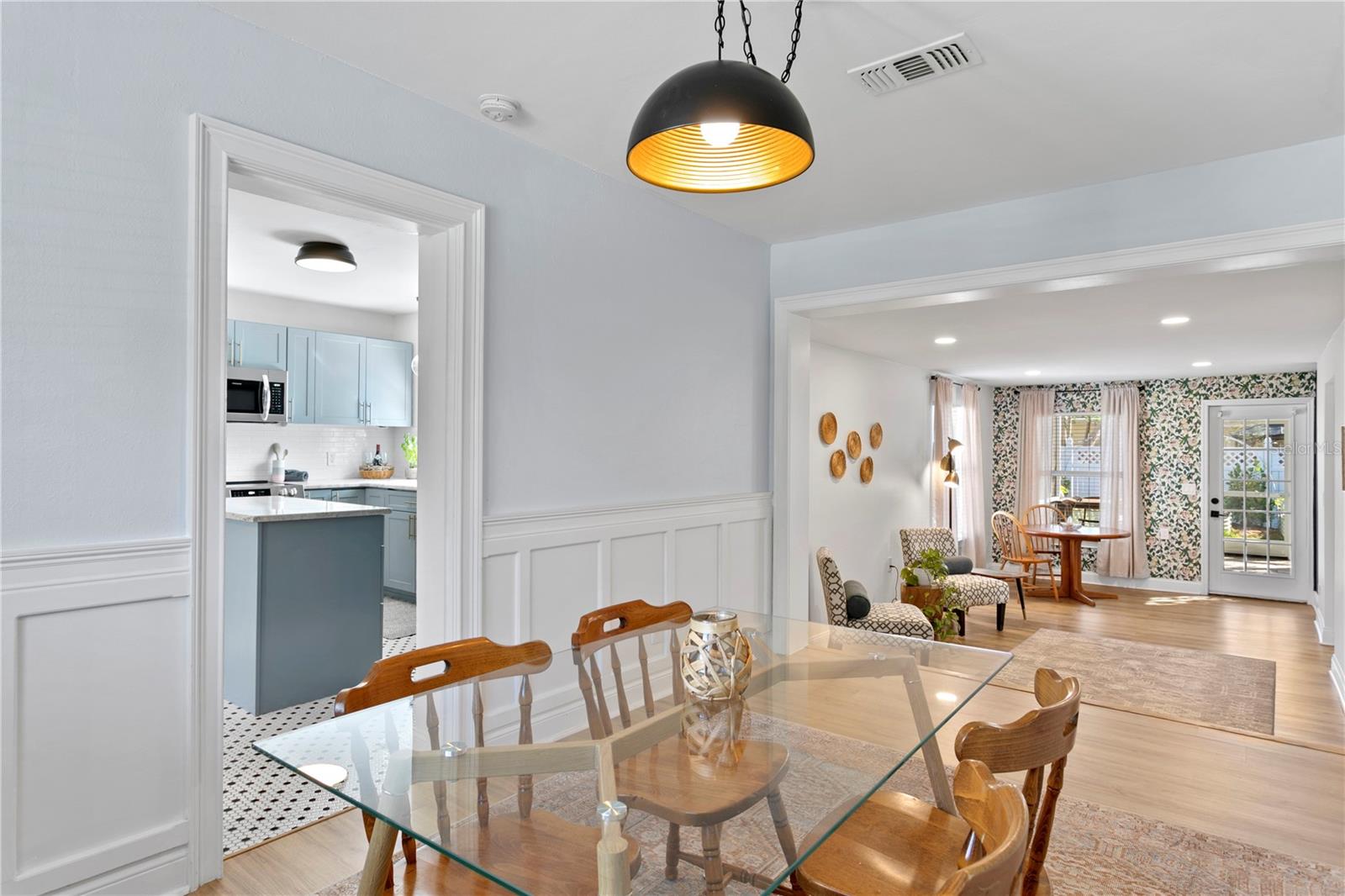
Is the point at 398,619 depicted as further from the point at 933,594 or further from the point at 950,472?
the point at 950,472

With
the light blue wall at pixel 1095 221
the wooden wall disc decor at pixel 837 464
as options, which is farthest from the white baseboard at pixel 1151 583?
the light blue wall at pixel 1095 221

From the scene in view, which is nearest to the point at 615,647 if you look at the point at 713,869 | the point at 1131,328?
the point at 713,869

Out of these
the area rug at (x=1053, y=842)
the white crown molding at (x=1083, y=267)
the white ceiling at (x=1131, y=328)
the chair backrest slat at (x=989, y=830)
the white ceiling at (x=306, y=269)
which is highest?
the white ceiling at (x=306, y=269)

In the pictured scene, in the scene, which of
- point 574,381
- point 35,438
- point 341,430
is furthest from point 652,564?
point 341,430

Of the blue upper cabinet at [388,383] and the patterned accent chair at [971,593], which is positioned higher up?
the blue upper cabinet at [388,383]

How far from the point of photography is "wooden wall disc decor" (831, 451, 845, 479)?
650 centimetres

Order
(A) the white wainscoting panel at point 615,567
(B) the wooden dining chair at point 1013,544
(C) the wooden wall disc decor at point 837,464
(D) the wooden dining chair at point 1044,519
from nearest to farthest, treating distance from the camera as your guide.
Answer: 1. (A) the white wainscoting panel at point 615,567
2. (C) the wooden wall disc decor at point 837,464
3. (B) the wooden dining chair at point 1013,544
4. (D) the wooden dining chair at point 1044,519

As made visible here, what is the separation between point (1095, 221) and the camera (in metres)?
3.38

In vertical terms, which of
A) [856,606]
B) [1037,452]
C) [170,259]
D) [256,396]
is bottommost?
[856,606]

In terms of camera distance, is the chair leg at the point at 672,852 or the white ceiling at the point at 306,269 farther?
the white ceiling at the point at 306,269

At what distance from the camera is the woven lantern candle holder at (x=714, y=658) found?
5.61 ft

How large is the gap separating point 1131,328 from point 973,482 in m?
3.77

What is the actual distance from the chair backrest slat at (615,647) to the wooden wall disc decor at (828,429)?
3914 mm

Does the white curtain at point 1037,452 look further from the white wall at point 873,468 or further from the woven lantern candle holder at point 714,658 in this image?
the woven lantern candle holder at point 714,658
